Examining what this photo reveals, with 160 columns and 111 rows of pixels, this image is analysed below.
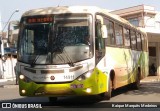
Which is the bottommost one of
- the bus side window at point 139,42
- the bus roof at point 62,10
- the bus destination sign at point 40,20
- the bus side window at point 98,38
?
the bus side window at point 139,42

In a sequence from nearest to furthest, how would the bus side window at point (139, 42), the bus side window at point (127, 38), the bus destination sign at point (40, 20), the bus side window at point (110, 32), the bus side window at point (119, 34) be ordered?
the bus destination sign at point (40, 20) → the bus side window at point (110, 32) → the bus side window at point (119, 34) → the bus side window at point (127, 38) → the bus side window at point (139, 42)

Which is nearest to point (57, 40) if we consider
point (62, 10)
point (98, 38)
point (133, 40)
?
point (62, 10)

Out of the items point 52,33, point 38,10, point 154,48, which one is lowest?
point 154,48

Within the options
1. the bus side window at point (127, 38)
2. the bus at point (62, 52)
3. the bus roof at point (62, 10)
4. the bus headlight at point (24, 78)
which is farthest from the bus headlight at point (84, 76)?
the bus side window at point (127, 38)

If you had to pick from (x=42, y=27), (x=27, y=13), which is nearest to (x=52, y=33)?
(x=42, y=27)

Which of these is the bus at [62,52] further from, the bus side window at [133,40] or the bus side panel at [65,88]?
the bus side window at [133,40]

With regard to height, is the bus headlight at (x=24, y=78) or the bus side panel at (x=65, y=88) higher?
the bus headlight at (x=24, y=78)

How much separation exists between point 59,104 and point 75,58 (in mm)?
2332

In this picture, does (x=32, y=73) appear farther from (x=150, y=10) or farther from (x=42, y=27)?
(x=150, y=10)

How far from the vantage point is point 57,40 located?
11188mm

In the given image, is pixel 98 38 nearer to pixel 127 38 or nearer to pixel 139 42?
pixel 127 38

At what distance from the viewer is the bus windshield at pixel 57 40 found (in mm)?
11039

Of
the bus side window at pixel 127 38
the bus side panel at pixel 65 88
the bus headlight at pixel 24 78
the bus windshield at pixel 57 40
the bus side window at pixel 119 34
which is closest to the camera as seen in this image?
the bus side panel at pixel 65 88

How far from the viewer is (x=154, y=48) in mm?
41969
